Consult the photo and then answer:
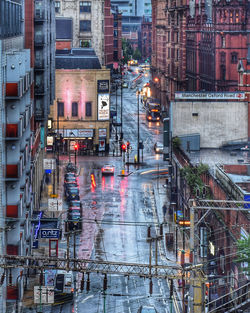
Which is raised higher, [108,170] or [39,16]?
[39,16]

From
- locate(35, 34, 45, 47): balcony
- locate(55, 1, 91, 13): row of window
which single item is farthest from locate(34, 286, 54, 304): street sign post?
locate(55, 1, 91, 13): row of window

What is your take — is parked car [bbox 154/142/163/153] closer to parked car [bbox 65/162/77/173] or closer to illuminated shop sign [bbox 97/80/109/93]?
illuminated shop sign [bbox 97/80/109/93]

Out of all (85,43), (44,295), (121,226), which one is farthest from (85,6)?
(44,295)

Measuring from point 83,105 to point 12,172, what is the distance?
7671 centimetres

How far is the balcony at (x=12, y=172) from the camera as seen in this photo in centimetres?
5456

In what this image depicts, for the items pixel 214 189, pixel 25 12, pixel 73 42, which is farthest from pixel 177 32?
pixel 214 189

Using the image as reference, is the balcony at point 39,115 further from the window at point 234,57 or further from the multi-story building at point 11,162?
the window at point 234,57

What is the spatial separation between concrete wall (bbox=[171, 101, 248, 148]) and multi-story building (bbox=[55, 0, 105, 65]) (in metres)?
94.3

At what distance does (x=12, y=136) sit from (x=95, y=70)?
7643 cm

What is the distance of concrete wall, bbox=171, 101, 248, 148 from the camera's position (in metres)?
101

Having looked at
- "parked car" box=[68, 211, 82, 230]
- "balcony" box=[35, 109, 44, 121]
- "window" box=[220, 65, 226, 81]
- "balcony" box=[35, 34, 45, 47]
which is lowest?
"parked car" box=[68, 211, 82, 230]

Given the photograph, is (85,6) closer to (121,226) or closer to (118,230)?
(121,226)

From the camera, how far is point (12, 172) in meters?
54.7

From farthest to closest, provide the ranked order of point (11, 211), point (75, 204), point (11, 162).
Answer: point (75, 204) → point (11, 211) → point (11, 162)
